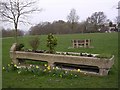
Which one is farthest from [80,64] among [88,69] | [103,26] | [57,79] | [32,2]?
[103,26]

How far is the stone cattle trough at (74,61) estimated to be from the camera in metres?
8.13

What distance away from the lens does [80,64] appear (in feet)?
28.3

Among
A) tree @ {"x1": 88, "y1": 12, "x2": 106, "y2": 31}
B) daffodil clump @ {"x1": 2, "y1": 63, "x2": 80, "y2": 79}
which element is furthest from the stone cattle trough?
tree @ {"x1": 88, "y1": 12, "x2": 106, "y2": 31}

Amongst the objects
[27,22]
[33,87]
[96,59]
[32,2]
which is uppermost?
[32,2]

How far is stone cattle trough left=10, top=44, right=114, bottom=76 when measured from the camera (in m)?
8.13

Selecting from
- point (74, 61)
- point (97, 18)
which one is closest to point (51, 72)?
point (74, 61)

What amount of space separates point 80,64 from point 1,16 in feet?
35.0

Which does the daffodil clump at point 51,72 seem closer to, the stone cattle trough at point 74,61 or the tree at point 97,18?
the stone cattle trough at point 74,61

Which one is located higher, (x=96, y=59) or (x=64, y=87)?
(x=96, y=59)

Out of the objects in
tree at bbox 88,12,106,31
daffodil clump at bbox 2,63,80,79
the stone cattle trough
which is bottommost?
daffodil clump at bbox 2,63,80,79

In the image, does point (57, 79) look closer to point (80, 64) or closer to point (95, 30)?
point (80, 64)

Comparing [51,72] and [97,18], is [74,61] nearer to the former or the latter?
[51,72]

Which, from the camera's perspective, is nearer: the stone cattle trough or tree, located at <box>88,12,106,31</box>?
the stone cattle trough

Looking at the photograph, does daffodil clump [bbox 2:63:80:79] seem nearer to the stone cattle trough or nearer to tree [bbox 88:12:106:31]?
the stone cattle trough
